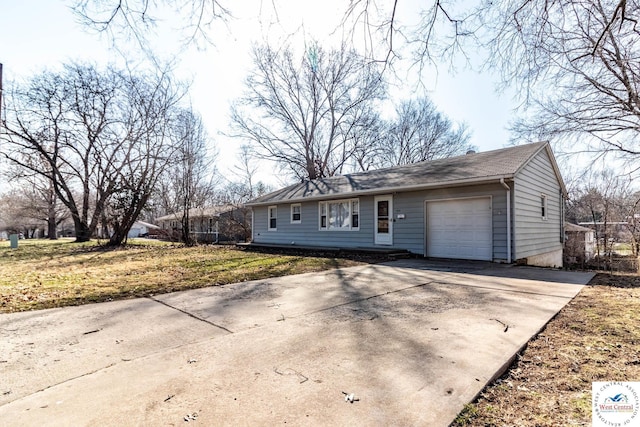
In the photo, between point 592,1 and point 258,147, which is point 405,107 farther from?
point 592,1

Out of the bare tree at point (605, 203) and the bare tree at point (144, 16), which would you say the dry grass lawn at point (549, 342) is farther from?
the bare tree at point (605, 203)

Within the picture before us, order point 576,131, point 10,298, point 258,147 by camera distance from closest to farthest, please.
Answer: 1. point 10,298
2. point 576,131
3. point 258,147

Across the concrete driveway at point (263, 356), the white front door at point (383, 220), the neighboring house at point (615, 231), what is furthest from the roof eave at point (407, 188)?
the neighboring house at point (615, 231)

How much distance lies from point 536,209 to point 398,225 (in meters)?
4.43

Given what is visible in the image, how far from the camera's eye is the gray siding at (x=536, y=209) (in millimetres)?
9070

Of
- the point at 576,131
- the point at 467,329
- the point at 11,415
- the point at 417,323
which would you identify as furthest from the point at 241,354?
the point at 576,131

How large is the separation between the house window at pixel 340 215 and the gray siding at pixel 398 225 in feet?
0.78

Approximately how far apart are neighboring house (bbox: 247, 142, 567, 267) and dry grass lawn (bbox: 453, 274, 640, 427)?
529cm

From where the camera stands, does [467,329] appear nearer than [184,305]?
Yes

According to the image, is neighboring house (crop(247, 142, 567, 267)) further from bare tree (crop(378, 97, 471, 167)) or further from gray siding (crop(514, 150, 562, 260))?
bare tree (crop(378, 97, 471, 167))

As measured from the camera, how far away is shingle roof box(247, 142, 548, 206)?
919 cm

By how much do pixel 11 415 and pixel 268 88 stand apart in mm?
23098

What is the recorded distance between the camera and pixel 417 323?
3492mm

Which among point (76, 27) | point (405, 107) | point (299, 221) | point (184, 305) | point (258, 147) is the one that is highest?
point (405, 107)
